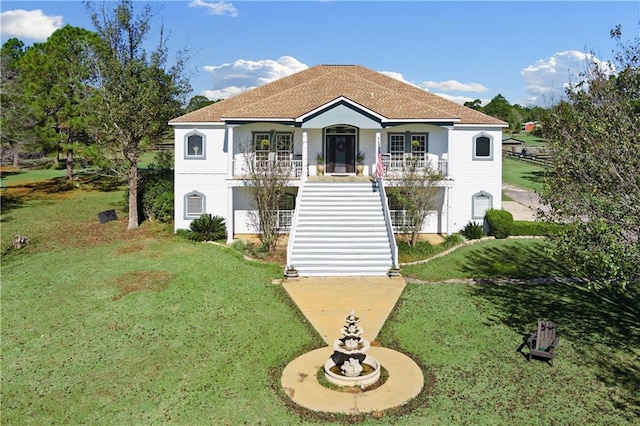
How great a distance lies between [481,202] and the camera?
25.8 metres

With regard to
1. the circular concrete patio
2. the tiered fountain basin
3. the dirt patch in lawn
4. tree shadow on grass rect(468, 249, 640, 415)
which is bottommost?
the circular concrete patio

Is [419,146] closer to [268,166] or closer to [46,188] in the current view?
[268,166]

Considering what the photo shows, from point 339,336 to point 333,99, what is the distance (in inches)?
532

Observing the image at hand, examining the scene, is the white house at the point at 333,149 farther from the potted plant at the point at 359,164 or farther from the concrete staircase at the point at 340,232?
the concrete staircase at the point at 340,232

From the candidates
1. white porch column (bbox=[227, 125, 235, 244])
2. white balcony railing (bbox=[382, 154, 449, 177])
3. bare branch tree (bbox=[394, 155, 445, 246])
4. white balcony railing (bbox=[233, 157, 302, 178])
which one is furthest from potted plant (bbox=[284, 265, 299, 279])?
white balcony railing (bbox=[382, 154, 449, 177])

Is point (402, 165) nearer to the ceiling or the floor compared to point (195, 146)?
nearer to the floor

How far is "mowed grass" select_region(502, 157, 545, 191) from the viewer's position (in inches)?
1702

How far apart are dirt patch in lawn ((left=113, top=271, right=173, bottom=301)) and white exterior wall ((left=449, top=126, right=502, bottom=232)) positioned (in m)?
14.5

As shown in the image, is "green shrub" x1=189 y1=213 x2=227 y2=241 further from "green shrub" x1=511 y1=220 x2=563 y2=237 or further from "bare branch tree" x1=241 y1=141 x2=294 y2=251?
"green shrub" x1=511 y1=220 x2=563 y2=237

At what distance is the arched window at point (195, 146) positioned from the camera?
25.9 meters

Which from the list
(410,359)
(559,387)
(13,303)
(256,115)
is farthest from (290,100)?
(559,387)

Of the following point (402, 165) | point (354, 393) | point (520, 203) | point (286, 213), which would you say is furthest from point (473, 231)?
point (354, 393)

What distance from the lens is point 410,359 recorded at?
1184 cm

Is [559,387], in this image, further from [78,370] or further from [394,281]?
[78,370]
